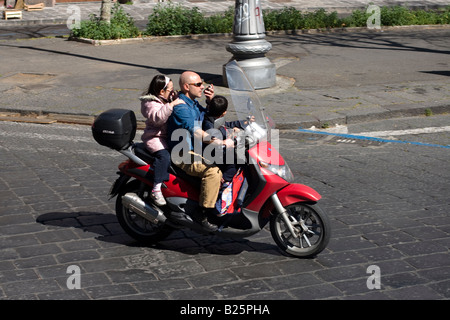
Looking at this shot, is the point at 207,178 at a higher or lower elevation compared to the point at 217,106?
lower

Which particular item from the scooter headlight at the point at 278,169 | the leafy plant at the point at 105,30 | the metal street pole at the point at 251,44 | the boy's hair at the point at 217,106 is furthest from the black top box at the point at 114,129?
the leafy plant at the point at 105,30

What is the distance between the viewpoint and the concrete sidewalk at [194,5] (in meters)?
25.9

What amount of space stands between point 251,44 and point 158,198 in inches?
308

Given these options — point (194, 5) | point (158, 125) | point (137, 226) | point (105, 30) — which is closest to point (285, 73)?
point (105, 30)

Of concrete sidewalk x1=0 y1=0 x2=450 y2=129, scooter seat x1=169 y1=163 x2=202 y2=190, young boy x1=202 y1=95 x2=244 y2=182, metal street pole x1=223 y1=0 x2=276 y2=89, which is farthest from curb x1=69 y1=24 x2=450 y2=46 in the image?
young boy x1=202 y1=95 x2=244 y2=182

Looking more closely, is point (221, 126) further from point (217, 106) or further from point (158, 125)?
point (158, 125)

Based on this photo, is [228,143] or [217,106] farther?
[217,106]

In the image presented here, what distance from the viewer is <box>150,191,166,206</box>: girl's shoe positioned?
229 inches

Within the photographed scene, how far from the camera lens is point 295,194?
5559mm

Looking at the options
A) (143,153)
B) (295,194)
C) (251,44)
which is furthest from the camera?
(251,44)

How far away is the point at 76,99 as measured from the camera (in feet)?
40.6
